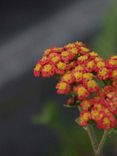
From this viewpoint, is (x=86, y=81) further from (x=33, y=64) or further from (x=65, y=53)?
(x=33, y=64)

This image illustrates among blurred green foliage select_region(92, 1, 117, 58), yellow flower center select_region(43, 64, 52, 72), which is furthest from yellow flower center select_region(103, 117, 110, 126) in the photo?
blurred green foliage select_region(92, 1, 117, 58)

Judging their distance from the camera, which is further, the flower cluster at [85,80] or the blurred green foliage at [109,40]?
the blurred green foliage at [109,40]

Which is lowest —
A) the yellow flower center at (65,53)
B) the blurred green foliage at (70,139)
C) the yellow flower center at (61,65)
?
the blurred green foliage at (70,139)

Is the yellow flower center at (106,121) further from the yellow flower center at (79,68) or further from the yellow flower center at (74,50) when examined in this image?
the yellow flower center at (74,50)

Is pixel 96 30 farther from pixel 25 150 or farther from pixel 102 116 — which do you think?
pixel 102 116

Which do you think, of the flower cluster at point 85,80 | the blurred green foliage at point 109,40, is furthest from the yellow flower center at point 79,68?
the blurred green foliage at point 109,40

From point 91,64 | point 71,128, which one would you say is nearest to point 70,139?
point 71,128

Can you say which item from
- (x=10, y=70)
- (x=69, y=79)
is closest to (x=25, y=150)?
(x=10, y=70)
